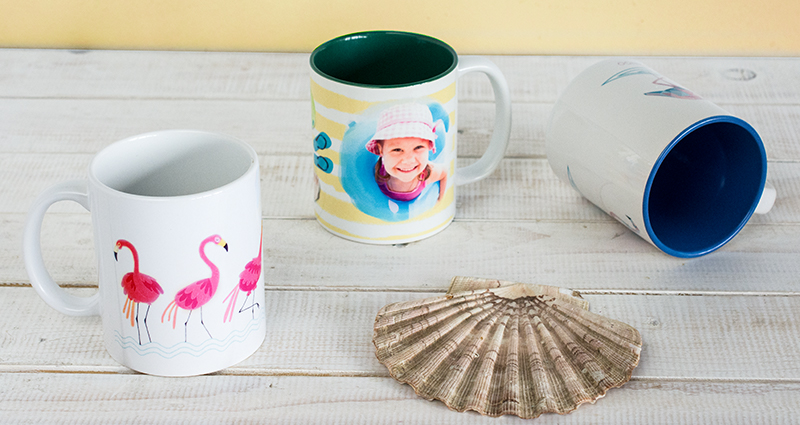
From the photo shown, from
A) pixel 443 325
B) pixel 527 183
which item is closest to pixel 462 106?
pixel 527 183

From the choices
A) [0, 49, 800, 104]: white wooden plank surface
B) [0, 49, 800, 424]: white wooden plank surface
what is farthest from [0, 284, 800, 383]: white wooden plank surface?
[0, 49, 800, 104]: white wooden plank surface

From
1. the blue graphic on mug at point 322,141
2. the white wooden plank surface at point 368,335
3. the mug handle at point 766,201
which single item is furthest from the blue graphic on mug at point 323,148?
the mug handle at point 766,201

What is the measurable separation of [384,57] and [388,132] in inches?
5.2

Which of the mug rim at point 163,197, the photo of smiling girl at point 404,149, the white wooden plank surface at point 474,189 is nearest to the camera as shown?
the mug rim at point 163,197

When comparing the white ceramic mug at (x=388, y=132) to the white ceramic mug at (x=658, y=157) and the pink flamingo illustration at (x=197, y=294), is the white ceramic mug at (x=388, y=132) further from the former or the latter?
the pink flamingo illustration at (x=197, y=294)

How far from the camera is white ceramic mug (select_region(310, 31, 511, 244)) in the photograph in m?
0.71

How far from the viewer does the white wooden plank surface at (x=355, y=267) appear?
580mm

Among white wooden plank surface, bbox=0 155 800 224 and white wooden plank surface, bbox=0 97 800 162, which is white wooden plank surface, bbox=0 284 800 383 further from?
white wooden plank surface, bbox=0 97 800 162

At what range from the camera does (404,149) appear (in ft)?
2.35

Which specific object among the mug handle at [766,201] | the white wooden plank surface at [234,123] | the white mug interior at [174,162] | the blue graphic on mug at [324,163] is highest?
the white mug interior at [174,162]

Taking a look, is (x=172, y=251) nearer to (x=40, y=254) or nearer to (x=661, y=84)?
(x=40, y=254)

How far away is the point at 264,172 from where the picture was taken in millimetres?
898

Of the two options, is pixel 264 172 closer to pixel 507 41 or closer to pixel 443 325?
pixel 443 325

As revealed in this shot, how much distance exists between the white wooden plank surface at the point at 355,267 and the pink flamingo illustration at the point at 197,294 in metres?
0.07
